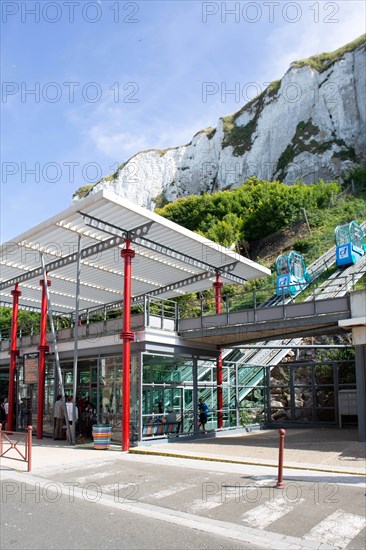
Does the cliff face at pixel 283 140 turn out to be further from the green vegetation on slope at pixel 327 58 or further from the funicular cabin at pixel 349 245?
the funicular cabin at pixel 349 245

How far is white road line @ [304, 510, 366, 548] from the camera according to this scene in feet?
22.0

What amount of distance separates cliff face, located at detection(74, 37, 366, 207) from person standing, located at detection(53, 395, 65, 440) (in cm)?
5913

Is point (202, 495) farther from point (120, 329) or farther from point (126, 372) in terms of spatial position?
point (120, 329)

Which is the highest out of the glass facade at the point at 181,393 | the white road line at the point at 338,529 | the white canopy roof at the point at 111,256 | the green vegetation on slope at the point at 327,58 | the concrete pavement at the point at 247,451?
the green vegetation on slope at the point at 327,58

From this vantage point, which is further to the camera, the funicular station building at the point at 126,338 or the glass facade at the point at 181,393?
the glass facade at the point at 181,393

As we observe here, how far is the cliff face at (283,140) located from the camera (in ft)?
243

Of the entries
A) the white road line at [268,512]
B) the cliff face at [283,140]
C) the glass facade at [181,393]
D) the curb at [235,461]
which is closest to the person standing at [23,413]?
the glass facade at [181,393]

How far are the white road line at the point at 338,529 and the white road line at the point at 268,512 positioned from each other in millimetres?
709

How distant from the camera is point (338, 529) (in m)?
7.11

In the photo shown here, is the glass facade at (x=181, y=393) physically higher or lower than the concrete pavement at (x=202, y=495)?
higher

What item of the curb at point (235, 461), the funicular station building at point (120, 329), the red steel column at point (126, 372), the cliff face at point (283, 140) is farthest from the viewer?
the cliff face at point (283, 140)

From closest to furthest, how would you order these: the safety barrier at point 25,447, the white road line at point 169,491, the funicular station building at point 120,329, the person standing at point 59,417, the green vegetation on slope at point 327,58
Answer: the white road line at point 169,491 < the safety barrier at point 25,447 < the funicular station building at point 120,329 < the person standing at point 59,417 < the green vegetation on slope at point 327,58

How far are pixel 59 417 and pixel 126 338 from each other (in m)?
5.43

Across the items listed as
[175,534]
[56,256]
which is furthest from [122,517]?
[56,256]
